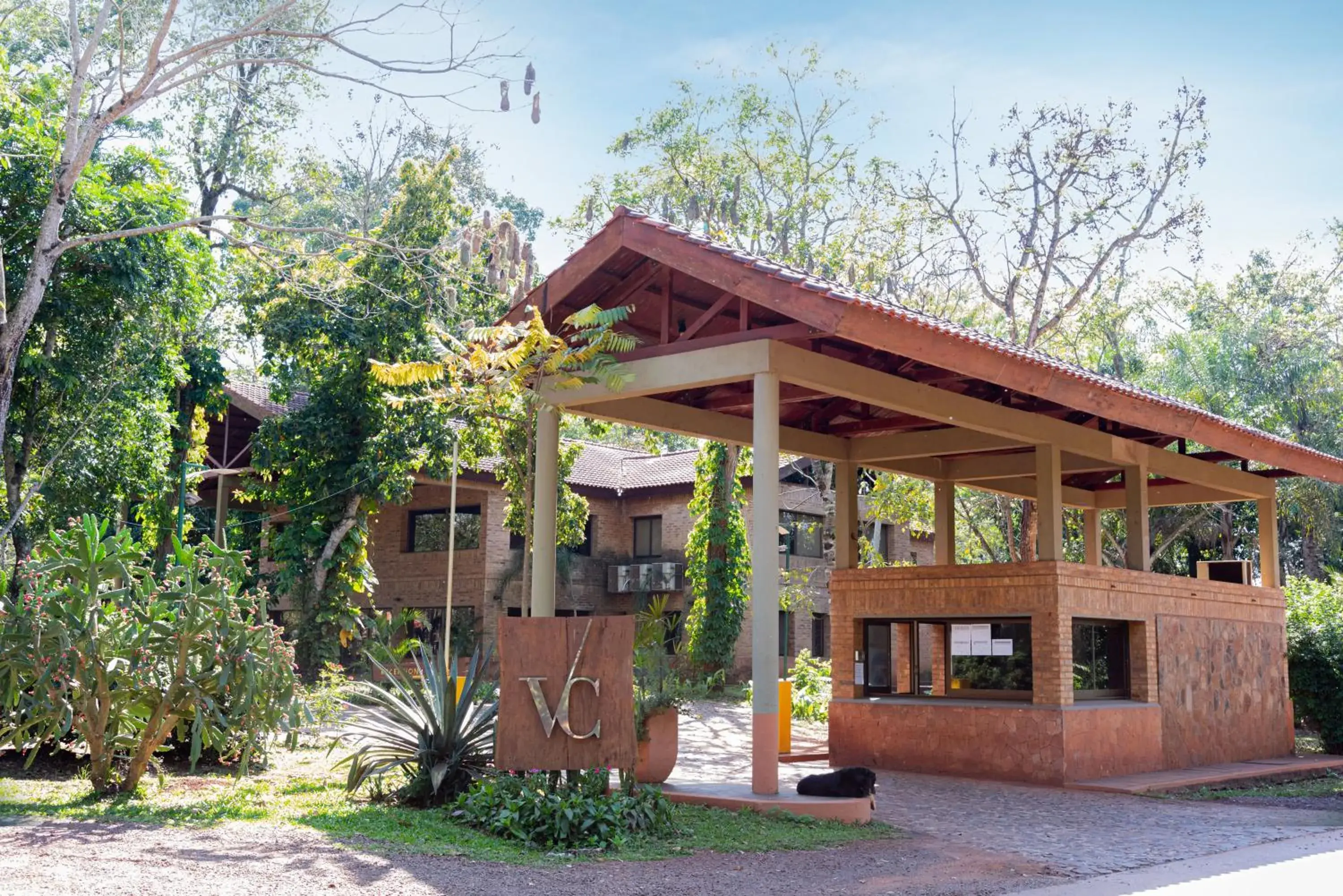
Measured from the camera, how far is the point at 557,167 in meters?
29.6

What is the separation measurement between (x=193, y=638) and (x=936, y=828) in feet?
20.4

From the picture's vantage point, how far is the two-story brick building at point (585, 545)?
99.6 ft

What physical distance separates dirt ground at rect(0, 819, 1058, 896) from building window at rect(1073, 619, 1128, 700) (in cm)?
620

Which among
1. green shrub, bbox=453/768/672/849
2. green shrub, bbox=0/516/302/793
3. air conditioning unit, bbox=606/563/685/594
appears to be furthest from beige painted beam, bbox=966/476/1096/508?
air conditioning unit, bbox=606/563/685/594

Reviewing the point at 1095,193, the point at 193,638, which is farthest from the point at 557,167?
the point at 193,638

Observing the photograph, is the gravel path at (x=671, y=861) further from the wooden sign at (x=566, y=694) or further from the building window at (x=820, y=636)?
the building window at (x=820, y=636)

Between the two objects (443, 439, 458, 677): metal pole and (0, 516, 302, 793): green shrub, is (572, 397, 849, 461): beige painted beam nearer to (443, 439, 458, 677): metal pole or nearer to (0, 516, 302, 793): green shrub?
(443, 439, 458, 677): metal pole

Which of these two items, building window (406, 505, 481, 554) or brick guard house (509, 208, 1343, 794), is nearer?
brick guard house (509, 208, 1343, 794)

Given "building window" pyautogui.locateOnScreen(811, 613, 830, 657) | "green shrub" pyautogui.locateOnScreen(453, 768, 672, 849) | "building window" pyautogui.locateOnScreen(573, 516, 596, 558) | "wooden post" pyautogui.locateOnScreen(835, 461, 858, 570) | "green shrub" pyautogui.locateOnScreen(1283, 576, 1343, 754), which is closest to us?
"green shrub" pyautogui.locateOnScreen(453, 768, 672, 849)

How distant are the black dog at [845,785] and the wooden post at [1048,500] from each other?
16.0 feet

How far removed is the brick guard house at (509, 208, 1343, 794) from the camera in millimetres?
11617

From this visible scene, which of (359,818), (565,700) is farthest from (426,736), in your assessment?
(565,700)

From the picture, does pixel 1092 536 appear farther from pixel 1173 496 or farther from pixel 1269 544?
pixel 1269 544

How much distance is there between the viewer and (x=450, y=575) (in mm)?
22562
